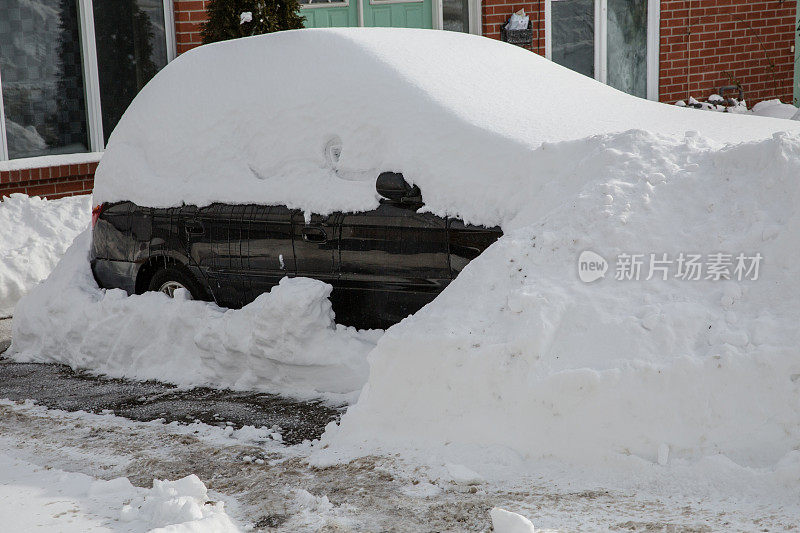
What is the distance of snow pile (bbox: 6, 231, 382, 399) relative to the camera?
5.38 meters

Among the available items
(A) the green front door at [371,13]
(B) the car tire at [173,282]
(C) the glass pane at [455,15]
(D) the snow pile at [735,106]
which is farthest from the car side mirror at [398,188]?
(D) the snow pile at [735,106]

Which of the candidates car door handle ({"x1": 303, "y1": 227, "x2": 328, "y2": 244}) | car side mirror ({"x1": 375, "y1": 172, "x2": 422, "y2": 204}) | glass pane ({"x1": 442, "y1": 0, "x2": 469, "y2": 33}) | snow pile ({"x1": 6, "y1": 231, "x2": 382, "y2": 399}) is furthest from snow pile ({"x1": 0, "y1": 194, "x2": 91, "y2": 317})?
glass pane ({"x1": 442, "y1": 0, "x2": 469, "y2": 33})

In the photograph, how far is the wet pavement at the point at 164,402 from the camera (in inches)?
201

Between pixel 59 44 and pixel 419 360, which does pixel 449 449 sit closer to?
pixel 419 360

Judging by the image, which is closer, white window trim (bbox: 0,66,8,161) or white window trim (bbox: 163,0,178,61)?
white window trim (bbox: 0,66,8,161)

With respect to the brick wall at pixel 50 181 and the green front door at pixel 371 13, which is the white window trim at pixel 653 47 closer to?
the green front door at pixel 371 13

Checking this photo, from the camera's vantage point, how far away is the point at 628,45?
46.5 ft

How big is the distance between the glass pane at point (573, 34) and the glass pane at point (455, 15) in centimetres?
131

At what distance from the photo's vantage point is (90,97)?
1060 centimetres

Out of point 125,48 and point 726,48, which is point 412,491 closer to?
point 125,48

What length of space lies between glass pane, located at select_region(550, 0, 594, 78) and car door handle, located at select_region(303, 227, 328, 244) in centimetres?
880

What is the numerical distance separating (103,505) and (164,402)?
63.6 inches

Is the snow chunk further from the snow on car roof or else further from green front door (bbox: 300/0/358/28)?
green front door (bbox: 300/0/358/28)

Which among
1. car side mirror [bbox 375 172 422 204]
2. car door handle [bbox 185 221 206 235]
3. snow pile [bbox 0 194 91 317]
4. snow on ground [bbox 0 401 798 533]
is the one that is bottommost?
snow on ground [bbox 0 401 798 533]
